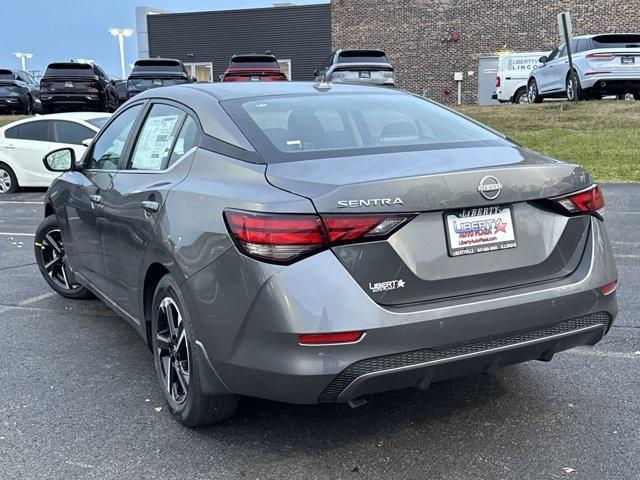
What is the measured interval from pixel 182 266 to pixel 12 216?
27.9 feet

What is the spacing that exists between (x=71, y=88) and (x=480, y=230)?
65.2 ft

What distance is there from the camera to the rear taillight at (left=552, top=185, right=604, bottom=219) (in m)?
3.11

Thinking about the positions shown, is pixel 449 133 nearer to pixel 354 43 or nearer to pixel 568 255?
pixel 568 255

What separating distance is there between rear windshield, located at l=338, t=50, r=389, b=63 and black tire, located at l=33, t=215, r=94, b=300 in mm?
14771

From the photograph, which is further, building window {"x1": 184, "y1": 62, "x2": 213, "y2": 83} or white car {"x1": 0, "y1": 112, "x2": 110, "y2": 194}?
building window {"x1": 184, "y1": 62, "x2": 213, "y2": 83}

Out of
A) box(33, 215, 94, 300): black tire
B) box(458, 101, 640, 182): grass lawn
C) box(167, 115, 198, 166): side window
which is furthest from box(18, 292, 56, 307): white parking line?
box(458, 101, 640, 182): grass lawn

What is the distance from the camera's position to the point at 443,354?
2.83m

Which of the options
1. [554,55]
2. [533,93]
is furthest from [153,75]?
[554,55]

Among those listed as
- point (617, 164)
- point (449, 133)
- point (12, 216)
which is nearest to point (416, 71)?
point (617, 164)

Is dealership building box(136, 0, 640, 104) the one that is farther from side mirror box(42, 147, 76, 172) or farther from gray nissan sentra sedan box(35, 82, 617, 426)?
→ gray nissan sentra sedan box(35, 82, 617, 426)

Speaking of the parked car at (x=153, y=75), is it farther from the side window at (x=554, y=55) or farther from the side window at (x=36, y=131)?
the side window at (x=554, y=55)

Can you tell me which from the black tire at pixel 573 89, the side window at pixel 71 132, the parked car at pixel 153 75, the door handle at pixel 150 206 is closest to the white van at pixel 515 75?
the black tire at pixel 573 89

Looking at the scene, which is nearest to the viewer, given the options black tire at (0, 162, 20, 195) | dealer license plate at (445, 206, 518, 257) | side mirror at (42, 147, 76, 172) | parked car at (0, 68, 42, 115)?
dealer license plate at (445, 206, 518, 257)

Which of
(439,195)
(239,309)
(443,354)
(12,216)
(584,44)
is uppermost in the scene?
(584,44)
